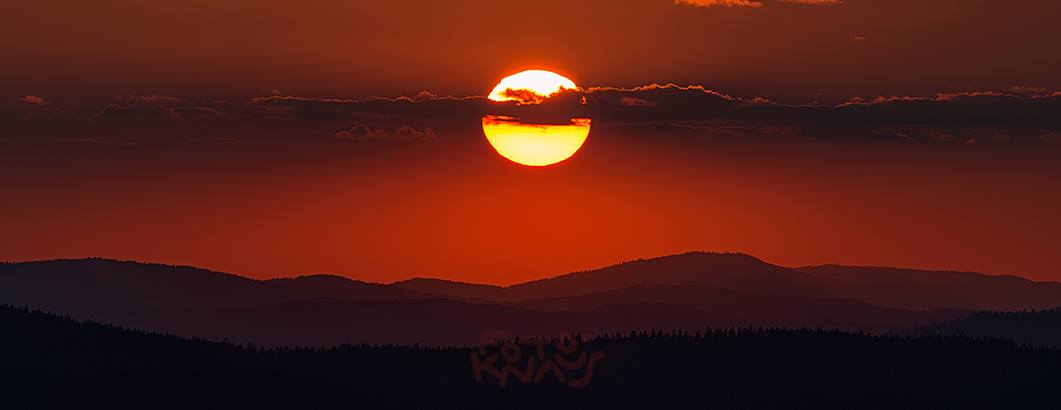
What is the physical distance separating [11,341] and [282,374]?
3439cm

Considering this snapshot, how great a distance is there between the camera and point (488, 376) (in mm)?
184750

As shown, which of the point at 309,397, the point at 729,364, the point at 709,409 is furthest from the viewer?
the point at 729,364

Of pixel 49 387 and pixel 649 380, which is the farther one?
pixel 649 380

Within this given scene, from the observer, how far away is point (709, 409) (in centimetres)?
17850

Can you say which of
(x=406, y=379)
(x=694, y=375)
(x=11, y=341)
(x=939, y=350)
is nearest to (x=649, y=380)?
(x=694, y=375)

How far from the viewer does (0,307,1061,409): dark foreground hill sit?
537ft

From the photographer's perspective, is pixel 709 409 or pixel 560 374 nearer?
pixel 709 409

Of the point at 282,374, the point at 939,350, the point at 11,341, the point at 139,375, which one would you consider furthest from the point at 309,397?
the point at 939,350

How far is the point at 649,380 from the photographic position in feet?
601

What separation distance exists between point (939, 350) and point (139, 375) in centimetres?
11414

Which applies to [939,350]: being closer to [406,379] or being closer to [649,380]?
[649,380]

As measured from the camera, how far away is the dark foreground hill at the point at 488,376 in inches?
6447

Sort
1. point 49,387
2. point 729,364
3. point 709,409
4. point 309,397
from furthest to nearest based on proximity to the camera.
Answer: point 729,364 → point 709,409 → point 309,397 → point 49,387

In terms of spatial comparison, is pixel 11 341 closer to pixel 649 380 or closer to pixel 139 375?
pixel 139 375
